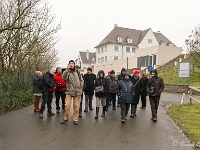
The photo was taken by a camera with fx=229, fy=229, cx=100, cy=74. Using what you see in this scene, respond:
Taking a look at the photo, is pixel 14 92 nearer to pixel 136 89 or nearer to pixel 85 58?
pixel 136 89

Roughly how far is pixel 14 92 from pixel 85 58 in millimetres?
72079

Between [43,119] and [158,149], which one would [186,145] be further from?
[43,119]

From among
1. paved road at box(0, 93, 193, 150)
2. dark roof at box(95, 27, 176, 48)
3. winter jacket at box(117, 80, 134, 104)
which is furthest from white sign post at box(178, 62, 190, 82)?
dark roof at box(95, 27, 176, 48)

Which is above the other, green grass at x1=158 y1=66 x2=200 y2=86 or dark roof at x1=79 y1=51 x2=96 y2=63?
dark roof at x1=79 y1=51 x2=96 y2=63

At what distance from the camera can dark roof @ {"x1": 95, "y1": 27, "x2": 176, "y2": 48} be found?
61.1 meters

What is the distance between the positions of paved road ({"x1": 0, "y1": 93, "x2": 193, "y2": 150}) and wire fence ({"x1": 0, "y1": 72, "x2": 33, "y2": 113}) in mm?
1627

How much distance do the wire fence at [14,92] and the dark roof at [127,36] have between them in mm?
47291

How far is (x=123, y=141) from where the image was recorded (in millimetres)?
5957

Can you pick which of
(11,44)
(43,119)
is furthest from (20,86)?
(43,119)

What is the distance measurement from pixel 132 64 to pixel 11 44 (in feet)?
101

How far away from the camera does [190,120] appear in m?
8.63

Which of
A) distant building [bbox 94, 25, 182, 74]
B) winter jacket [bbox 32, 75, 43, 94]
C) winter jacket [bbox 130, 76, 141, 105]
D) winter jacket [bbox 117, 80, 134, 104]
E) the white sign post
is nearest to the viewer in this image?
winter jacket [bbox 117, 80, 134, 104]

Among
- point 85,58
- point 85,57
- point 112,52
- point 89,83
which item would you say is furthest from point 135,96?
point 85,57

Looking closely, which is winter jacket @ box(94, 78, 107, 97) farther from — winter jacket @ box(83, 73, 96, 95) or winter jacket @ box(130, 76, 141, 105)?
winter jacket @ box(130, 76, 141, 105)
